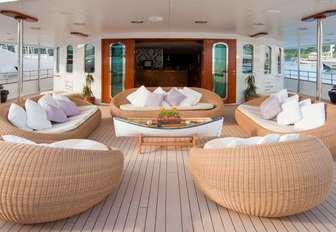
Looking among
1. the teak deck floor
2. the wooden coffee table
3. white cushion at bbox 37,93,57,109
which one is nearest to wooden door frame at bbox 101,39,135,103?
white cushion at bbox 37,93,57,109

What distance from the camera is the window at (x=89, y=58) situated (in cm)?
1190

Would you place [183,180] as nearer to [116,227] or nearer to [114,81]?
[116,227]

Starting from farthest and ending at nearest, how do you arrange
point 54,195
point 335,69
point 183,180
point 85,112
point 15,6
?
1. point 335,69
2. point 85,112
3. point 15,6
4. point 183,180
5. point 54,195

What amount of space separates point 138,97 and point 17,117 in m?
3.51

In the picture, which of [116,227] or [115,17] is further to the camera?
[115,17]

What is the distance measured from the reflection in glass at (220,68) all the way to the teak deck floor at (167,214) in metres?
7.66

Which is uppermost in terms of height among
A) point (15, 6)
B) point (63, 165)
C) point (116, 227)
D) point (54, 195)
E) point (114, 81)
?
point (15, 6)

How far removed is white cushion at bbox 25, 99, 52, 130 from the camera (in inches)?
206

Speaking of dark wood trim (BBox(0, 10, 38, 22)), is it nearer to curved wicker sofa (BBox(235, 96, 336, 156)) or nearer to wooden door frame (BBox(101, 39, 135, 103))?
wooden door frame (BBox(101, 39, 135, 103))

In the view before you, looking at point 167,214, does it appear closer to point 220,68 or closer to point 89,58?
point 220,68

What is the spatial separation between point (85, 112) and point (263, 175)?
4.99 m

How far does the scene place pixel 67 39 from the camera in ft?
41.8

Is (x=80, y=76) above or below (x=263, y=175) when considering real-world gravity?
above

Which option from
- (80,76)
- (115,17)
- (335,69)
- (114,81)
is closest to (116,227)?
(115,17)
